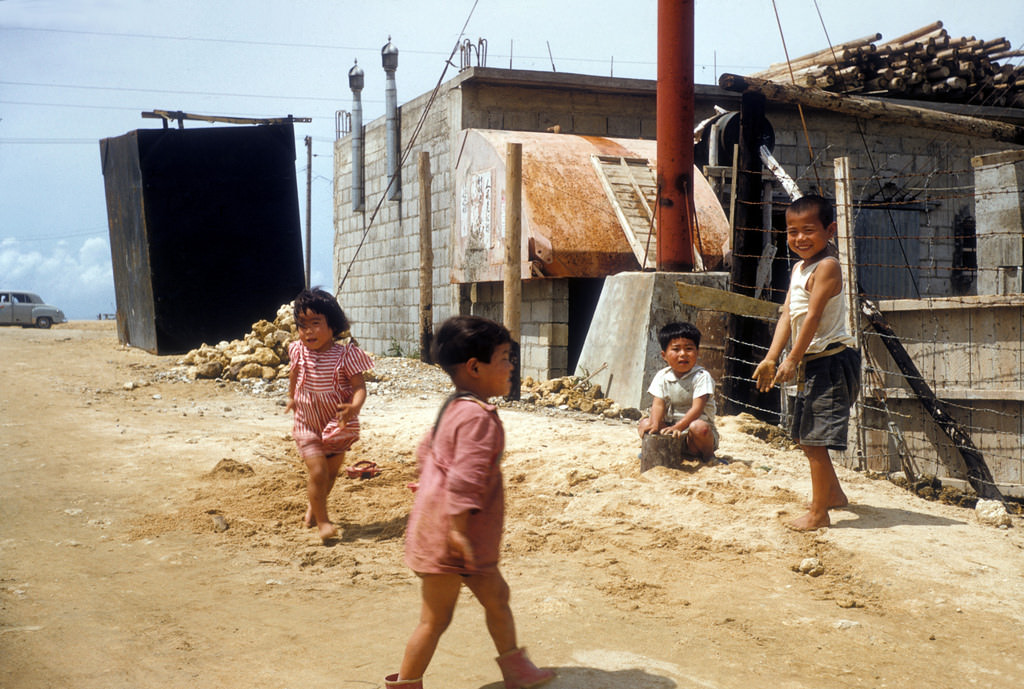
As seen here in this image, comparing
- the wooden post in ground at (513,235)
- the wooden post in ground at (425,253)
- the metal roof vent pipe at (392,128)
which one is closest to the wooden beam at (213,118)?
the metal roof vent pipe at (392,128)

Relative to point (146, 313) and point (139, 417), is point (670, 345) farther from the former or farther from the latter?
point (146, 313)

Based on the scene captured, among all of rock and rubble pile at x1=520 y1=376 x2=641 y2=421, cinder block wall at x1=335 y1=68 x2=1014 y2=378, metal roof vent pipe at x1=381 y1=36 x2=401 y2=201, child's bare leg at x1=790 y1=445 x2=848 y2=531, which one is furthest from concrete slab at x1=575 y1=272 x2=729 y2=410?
metal roof vent pipe at x1=381 y1=36 x2=401 y2=201

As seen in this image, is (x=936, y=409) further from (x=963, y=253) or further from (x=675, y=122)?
(x=963, y=253)

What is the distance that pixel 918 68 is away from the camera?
519 inches

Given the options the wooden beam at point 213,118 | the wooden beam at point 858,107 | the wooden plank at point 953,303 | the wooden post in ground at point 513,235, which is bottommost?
the wooden plank at point 953,303

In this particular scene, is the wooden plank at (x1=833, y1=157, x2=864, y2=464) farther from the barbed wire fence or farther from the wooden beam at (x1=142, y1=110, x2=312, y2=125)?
the wooden beam at (x1=142, y1=110, x2=312, y2=125)

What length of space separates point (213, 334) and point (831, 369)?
43.5 ft

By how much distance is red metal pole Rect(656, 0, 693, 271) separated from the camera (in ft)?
27.9

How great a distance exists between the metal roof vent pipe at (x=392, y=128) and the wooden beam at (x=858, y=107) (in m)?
8.04

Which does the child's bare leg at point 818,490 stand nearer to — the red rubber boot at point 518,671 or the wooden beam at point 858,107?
the red rubber boot at point 518,671

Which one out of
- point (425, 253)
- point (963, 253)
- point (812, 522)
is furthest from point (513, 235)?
point (963, 253)

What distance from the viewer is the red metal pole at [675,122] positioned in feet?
27.9

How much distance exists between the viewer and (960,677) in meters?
3.13

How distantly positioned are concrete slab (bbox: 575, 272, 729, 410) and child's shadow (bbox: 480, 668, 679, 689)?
556cm
